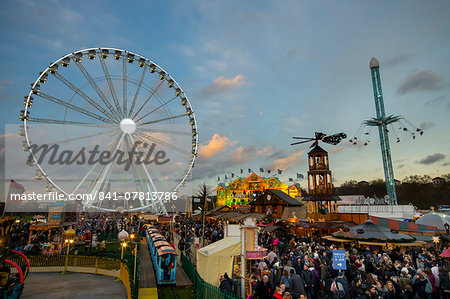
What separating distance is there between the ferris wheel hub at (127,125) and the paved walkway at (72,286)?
11373mm

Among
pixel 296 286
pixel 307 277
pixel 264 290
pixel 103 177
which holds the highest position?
pixel 103 177

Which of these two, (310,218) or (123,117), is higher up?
(123,117)

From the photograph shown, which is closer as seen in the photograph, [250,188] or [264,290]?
[264,290]

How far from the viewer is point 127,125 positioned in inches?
876

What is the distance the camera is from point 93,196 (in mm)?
22469

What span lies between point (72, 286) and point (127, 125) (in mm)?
13083

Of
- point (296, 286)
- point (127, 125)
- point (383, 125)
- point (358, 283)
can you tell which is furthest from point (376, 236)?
point (383, 125)

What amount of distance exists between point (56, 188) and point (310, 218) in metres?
22.0

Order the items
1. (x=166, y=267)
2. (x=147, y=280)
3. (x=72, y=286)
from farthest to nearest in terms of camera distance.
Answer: (x=147, y=280)
(x=72, y=286)
(x=166, y=267)

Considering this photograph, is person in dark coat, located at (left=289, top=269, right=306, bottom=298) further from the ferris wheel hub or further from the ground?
the ferris wheel hub

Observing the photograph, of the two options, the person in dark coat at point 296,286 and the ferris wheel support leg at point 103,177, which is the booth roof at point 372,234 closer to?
the person in dark coat at point 296,286

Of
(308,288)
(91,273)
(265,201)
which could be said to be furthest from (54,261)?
(265,201)

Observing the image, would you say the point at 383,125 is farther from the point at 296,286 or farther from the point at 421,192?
the point at 296,286

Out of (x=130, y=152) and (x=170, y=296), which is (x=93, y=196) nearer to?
(x=130, y=152)
